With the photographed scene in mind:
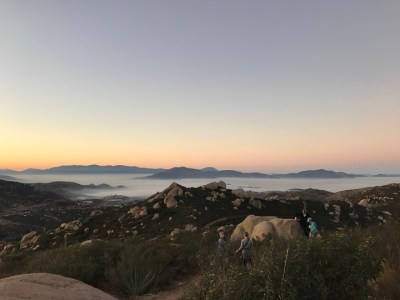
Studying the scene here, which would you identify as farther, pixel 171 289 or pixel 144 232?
pixel 144 232

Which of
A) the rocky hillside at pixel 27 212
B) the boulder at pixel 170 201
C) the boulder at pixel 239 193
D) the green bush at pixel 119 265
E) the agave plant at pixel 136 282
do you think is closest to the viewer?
the agave plant at pixel 136 282

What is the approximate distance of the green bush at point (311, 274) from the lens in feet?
21.3

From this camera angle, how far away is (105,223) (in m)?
42.1

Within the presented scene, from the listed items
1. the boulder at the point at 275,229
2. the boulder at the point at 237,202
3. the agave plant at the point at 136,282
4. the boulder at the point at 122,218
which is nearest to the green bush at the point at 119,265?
the agave plant at the point at 136,282

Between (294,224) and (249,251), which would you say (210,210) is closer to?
(294,224)

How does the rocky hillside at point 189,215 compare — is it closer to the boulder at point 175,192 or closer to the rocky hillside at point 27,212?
the boulder at point 175,192

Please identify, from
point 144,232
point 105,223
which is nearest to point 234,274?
point 144,232

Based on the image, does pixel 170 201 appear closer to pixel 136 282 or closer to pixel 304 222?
pixel 304 222

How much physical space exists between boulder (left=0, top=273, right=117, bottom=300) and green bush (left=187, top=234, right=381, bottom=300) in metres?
2.63

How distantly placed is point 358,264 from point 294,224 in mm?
18418

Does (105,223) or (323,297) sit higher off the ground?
(323,297)

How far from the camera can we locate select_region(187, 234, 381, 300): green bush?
6.50 m

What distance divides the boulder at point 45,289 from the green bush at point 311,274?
263 centimetres

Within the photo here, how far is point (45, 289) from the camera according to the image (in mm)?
7113
